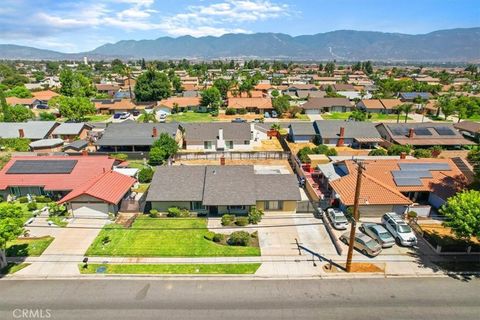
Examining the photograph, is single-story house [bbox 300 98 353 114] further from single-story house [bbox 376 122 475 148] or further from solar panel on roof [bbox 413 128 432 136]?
solar panel on roof [bbox 413 128 432 136]

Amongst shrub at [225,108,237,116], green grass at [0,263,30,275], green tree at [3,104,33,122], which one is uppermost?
green tree at [3,104,33,122]

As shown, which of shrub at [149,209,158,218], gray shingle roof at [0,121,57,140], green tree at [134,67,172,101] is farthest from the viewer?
green tree at [134,67,172,101]

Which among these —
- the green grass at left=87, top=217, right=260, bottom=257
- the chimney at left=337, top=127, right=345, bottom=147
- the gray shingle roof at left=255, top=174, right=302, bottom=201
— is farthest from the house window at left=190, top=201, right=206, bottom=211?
the chimney at left=337, top=127, right=345, bottom=147

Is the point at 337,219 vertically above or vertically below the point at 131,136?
below

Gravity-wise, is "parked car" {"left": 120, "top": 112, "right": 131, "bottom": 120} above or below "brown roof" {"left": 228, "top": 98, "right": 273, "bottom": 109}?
below

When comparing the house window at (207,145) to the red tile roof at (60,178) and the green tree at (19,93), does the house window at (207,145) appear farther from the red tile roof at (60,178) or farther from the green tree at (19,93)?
the green tree at (19,93)

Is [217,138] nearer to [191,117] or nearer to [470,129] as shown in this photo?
[191,117]

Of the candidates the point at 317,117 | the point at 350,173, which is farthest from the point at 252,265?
the point at 317,117

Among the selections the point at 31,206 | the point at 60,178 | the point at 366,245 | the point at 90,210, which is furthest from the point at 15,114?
the point at 366,245

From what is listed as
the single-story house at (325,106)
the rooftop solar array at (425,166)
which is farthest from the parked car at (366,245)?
the single-story house at (325,106)
